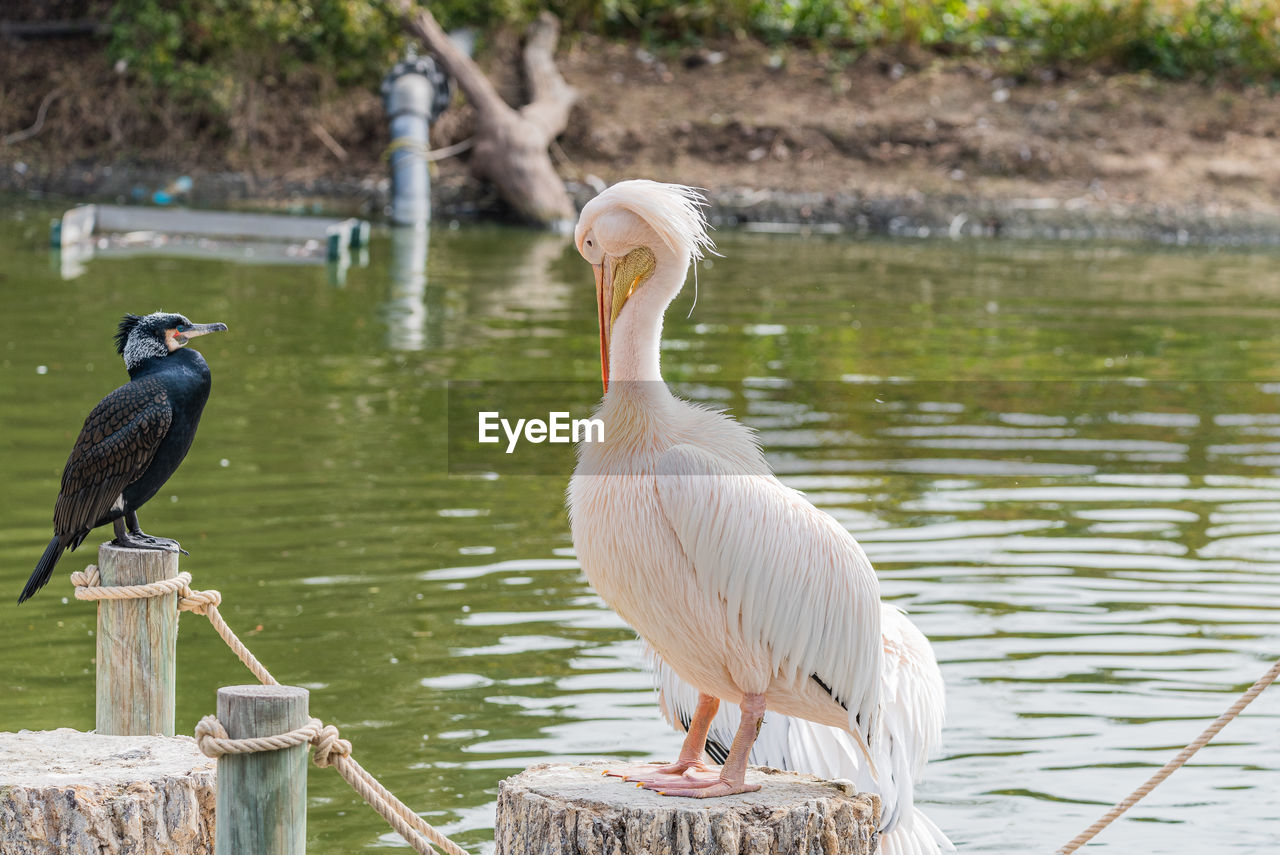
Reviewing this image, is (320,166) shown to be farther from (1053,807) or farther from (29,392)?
(1053,807)

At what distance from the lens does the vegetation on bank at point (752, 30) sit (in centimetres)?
1845

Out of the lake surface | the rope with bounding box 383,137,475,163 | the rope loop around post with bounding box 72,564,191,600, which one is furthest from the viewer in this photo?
the rope with bounding box 383,137,475,163

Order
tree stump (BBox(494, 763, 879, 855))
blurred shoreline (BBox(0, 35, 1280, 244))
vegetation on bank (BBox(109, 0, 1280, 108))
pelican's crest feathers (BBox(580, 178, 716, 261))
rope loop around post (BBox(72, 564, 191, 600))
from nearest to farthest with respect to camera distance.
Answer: tree stump (BBox(494, 763, 879, 855)), pelican's crest feathers (BBox(580, 178, 716, 261)), rope loop around post (BBox(72, 564, 191, 600)), blurred shoreline (BBox(0, 35, 1280, 244)), vegetation on bank (BBox(109, 0, 1280, 108))

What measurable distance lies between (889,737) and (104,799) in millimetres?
1633

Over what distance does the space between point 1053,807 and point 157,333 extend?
2.70m

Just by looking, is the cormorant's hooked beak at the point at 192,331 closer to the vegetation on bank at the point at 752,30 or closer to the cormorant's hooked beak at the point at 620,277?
the cormorant's hooked beak at the point at 620,277

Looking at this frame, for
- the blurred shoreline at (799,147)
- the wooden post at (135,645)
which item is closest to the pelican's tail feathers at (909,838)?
the wooden post at (135,645)

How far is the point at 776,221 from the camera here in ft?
58.0

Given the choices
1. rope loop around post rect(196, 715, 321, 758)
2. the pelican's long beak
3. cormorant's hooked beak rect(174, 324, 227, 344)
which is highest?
the pelican's long beak

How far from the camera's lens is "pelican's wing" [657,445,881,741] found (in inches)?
105

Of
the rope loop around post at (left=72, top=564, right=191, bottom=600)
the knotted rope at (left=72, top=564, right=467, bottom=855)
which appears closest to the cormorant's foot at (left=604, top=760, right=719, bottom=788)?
the knotted rope at (left=72, top=564, right=467, bottom=855)

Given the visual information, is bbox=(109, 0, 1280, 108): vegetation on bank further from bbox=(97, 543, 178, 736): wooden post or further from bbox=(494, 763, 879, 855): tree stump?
bbox=(494, 763, 879, 855): tree stump

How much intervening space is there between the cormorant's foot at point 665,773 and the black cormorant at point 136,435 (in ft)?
3.84

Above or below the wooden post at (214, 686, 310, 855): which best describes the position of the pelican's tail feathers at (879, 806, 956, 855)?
below
